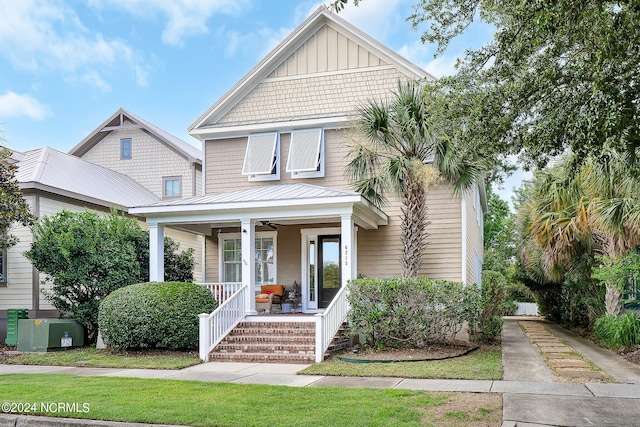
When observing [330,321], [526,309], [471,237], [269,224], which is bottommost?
[526,309]

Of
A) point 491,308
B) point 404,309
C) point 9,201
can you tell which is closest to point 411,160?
point 404,309

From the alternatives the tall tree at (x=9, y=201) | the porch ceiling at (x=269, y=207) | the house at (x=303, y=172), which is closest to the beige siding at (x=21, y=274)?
the tall tree at (x=9, y=201)

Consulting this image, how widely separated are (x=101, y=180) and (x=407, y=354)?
13454mm

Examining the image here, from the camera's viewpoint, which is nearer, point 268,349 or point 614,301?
point 268,349

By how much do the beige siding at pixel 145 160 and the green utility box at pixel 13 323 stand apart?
862 cm

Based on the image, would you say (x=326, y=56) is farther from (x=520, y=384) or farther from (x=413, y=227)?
(x=520, y=384)

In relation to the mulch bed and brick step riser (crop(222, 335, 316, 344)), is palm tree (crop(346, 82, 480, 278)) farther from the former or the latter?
brick step riser (crop(222, 335, 316, 344))

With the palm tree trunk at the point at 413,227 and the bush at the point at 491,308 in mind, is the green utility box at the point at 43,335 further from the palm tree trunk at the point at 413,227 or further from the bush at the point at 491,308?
the bush at the point at 491,308

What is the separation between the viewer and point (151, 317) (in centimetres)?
1252

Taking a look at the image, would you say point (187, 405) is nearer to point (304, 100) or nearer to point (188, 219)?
point (188, 219)

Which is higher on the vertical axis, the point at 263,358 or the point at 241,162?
the point at 241,162

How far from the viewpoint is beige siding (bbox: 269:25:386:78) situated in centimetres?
1680

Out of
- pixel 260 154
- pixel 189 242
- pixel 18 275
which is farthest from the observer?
pixel 189 242

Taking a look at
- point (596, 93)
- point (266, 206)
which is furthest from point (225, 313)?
point (596, 93)
